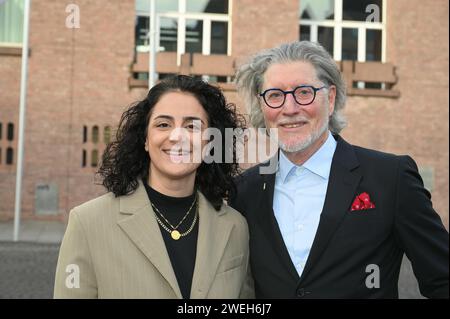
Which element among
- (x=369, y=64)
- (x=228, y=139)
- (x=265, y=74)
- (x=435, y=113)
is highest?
(x=369, y=64)

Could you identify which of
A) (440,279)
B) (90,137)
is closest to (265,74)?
(440,279)

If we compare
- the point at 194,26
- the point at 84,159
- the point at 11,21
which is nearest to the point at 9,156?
the point at 84,159

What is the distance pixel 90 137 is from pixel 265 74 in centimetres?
968

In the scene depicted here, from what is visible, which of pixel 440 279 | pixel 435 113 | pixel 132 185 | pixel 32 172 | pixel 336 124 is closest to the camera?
pixel 440 279

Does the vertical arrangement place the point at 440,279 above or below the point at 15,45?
below

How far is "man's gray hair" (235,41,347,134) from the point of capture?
268 cm

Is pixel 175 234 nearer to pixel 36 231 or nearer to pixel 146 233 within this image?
pixel 146 233

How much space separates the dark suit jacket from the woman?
20cm

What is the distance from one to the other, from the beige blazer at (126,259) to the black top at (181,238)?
0.13 feet

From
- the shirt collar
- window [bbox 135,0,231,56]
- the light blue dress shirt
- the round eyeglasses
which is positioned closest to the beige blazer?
the light blue dress shirt

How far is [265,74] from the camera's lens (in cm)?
274

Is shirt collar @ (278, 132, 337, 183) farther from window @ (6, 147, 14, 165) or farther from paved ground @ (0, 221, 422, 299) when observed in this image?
window @ (6, 147, 14, 165)

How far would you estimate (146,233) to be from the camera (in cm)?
236
